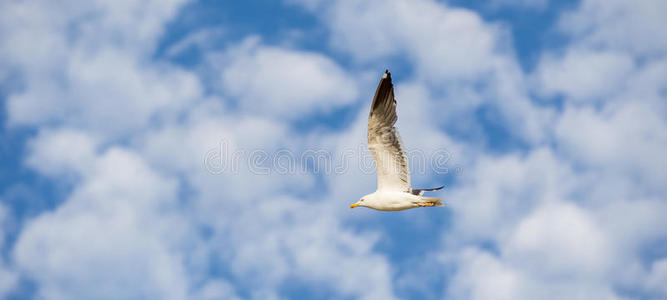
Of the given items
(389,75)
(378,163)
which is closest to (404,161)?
(378,163)

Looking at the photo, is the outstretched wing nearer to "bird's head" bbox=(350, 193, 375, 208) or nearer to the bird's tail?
"bird's head" bbox=(350, 193, 375, 208)

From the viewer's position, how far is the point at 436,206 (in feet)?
47.8

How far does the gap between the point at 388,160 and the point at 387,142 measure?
0.51m

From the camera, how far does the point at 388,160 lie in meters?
15.0

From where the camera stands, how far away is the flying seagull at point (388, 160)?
1453 cm

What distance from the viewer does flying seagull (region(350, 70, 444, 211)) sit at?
47.7 feet

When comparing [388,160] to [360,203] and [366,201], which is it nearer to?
[366,201]

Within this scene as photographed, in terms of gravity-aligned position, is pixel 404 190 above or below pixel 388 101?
below

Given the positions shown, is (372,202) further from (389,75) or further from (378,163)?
(389,75)

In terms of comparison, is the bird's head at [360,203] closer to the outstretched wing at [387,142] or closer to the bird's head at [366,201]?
the bird's head at [366,201]

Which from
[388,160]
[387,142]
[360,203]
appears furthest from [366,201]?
[387,142]

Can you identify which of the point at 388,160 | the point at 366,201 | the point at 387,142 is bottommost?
the point at 366,201

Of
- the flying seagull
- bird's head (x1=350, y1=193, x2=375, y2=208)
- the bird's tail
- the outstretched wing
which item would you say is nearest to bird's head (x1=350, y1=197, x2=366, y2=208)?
bird's head (x1=350, y1=193, x2=375, y2=208)

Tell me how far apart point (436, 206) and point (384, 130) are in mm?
2135
